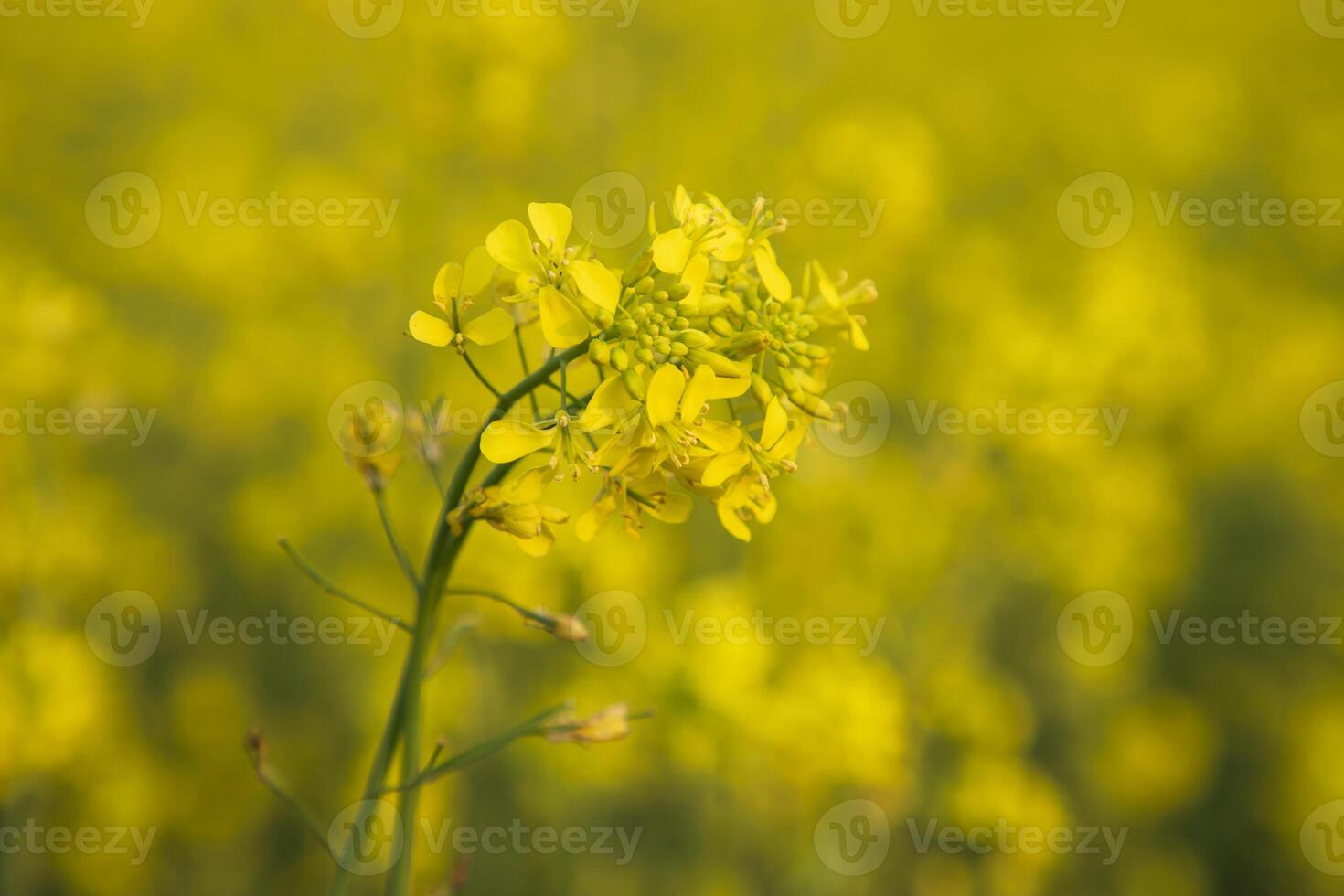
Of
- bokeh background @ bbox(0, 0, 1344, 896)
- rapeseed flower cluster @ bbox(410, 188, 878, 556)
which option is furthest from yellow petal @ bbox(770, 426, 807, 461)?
bokeh background @ bbox(0, 0, 1344, 896)

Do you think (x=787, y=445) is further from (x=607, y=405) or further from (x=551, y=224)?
(x=551, y=224)

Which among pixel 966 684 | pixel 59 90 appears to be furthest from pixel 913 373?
pixel 59 90

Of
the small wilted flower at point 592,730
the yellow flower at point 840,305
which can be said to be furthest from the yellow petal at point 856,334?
A: the small wilted flower at point 592,730

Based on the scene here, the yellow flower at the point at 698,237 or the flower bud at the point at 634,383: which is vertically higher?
the yellow flower at the point at 698,237

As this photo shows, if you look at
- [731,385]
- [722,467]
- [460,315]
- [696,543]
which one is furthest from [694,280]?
[696,543]

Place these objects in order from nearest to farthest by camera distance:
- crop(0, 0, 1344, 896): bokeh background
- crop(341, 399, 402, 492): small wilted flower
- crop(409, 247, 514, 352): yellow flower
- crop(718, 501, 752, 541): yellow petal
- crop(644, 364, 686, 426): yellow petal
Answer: crop(644, 364, 686, 426): yellow petal < crop(409, 247, 514, 352): yellow flower < crop(718, 501, 752, 541): yellow petal < crop(341, 399, 402, 492): small wilted flower < crop(0, 0, 1344, 896): bokeh background

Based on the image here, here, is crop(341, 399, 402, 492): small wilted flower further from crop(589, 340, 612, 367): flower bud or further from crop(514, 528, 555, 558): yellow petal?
crop(589, 340, 612, 367): flower bud

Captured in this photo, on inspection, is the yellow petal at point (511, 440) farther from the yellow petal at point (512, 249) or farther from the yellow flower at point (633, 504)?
the yellow petal at point (512, 249)
